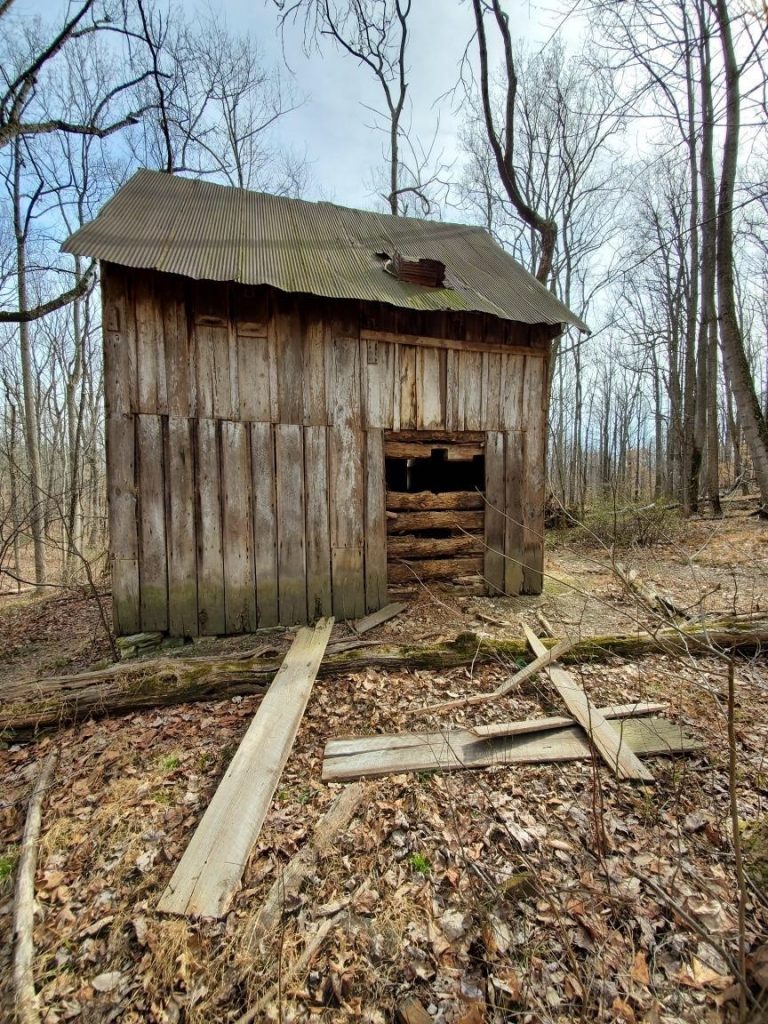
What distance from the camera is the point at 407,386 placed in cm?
557

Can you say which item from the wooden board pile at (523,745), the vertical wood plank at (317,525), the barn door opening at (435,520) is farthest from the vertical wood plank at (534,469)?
the wooden board pile at (523,745)

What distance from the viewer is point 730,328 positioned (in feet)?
23.6

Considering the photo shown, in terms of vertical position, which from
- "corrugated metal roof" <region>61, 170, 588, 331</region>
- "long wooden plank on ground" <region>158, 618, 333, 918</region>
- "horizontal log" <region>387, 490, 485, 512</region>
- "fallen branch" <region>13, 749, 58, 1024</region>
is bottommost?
"fallen branch" <region>13, 749, 58, 1024</region>

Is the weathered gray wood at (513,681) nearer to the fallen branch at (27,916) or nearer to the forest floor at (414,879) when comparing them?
the forest floor at (414,879)

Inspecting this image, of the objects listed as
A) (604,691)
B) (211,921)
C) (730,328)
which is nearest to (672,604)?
A: (604,691)

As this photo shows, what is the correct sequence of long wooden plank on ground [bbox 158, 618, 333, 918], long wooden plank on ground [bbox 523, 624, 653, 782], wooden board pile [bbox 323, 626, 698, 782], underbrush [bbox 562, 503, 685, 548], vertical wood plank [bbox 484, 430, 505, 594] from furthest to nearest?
underbrush [bbox 562, 503, 685, 548] < vertical wood plank [bbox 484, 430, 505, 594] < wooden board pile [bbox 323, 626, 698, 782] < long wooden plank on ground [bbox 523, 624, 653, 782] < long wooden plank on ground [bbox 158, 618, 333, 918]

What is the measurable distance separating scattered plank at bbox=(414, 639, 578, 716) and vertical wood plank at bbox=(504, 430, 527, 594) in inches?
79.9

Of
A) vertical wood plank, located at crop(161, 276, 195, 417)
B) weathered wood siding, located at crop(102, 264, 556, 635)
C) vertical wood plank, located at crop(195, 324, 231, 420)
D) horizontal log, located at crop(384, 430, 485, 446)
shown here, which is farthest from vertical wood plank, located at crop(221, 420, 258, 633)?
horizontal log, located at crop(384, 430, 485, 446)

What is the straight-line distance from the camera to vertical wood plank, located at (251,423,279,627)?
5086mm

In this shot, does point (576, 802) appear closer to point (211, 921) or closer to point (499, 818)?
point (499, 818)

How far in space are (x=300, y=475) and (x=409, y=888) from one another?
401 cm

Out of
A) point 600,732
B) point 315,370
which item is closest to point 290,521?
point 315,370

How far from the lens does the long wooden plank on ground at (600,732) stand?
8.91ft

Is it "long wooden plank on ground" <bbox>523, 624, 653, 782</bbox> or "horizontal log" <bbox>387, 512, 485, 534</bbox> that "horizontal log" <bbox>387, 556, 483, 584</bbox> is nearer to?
"horizontal log" <bbox>387, 512, 485, 534</bbox>
